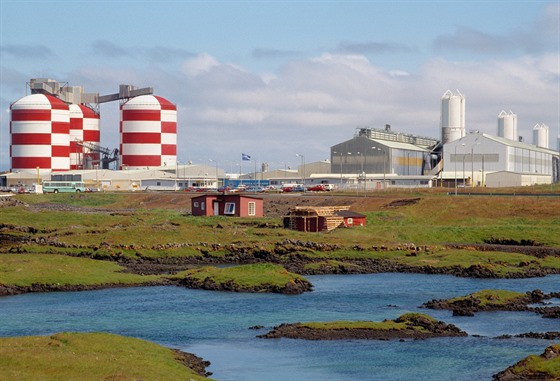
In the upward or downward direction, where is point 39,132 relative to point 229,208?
upward

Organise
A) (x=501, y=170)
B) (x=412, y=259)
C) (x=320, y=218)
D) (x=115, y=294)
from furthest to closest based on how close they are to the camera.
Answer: (x=501, y=170)
(x=320, y=218)
(x=412, y=259)
(x=115, y=294)

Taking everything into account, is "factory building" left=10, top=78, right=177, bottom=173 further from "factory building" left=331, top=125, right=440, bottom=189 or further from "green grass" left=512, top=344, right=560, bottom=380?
"green grass" left=512, top=344, right=560, bottom=380

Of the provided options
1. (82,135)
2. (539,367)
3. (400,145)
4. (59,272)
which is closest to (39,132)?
(82,135)

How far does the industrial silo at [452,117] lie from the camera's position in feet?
555

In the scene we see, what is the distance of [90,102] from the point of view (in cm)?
18388

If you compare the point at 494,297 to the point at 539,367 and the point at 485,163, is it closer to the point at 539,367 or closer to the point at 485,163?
the point at 539,367

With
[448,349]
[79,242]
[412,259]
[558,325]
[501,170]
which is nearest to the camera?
[448,349]

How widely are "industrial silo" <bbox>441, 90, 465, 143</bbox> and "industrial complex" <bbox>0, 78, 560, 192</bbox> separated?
18cm

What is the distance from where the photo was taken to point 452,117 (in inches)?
6713

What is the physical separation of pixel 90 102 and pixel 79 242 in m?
114

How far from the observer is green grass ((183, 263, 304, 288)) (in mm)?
54844

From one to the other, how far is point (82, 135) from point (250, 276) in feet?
418

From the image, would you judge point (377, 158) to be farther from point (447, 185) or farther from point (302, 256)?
point (302, 256)

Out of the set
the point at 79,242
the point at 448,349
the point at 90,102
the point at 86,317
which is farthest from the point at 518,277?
the point at 90,102
